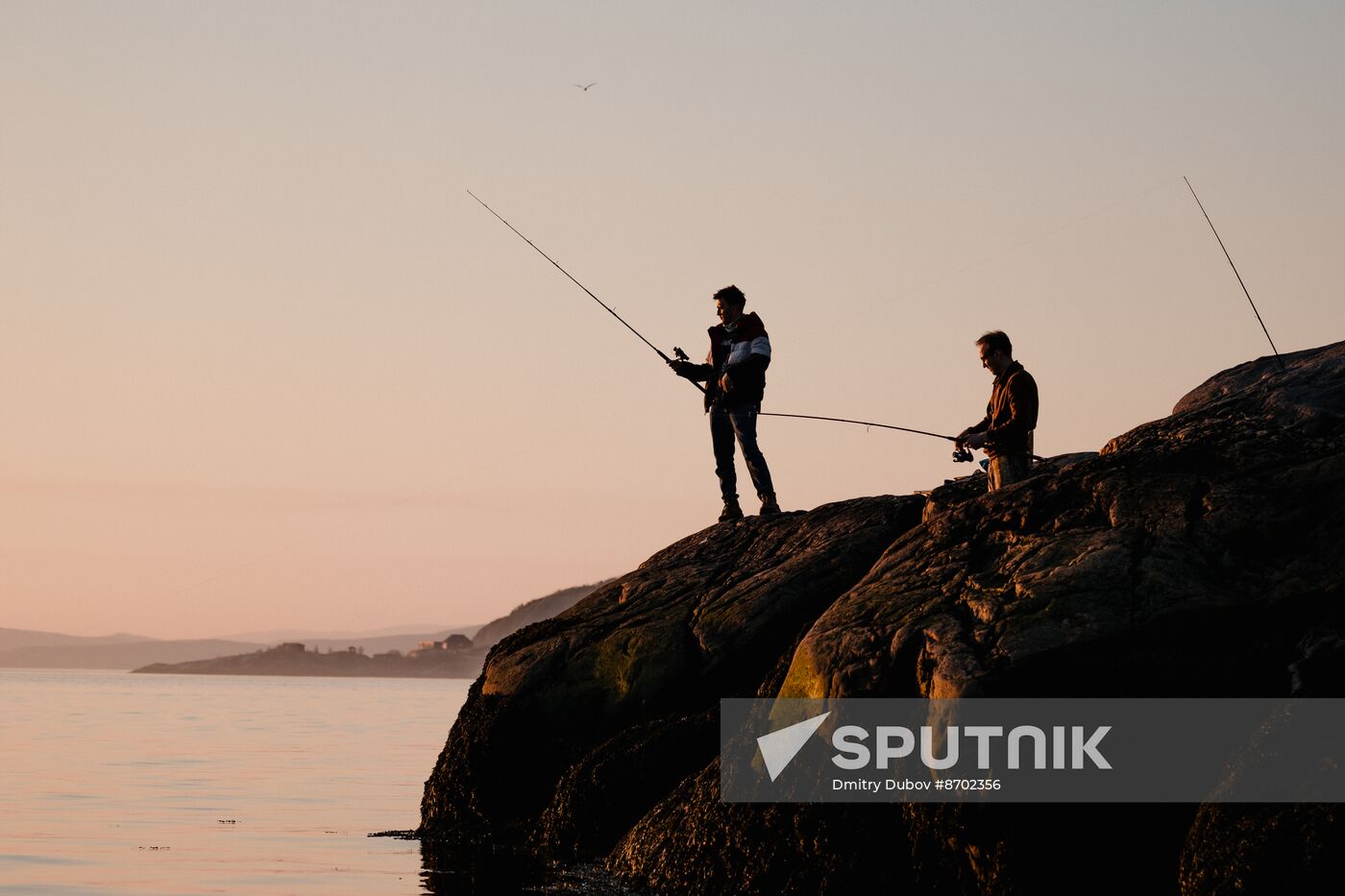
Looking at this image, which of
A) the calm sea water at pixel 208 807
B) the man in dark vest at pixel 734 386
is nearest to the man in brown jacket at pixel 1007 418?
the man in dark vest at pixel 734 386

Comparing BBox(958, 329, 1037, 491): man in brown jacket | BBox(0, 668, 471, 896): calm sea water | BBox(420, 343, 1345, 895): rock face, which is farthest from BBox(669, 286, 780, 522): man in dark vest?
Answer: BBox(0, 668, 471, 896): calm sea water

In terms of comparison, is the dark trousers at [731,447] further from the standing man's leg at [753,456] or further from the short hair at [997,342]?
the short hair at [997,342]

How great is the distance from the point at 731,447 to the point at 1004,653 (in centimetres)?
654

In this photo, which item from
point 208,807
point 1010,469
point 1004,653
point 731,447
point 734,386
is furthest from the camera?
point 208,807

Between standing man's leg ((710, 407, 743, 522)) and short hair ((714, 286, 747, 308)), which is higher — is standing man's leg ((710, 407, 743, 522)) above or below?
below

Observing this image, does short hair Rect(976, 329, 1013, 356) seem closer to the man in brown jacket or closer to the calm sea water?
the man in brown jacket

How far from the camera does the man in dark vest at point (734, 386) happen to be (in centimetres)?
1502

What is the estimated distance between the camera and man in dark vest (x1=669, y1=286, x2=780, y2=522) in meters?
15.0

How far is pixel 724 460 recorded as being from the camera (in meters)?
15.7

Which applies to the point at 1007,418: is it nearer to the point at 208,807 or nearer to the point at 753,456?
the point at 753,456

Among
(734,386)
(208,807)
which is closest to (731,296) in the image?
(734,386)

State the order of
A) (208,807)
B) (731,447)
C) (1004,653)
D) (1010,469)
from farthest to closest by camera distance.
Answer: (208,807) < (731,447) < (1010,469) < (1004,653)

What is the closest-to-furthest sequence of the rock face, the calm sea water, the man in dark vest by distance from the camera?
the rock face, the calm sea water, the man in dark vest

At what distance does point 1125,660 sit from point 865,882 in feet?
6.84
